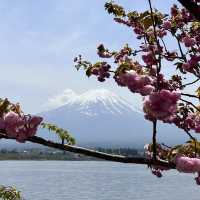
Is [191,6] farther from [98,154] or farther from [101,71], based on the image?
[101,71]

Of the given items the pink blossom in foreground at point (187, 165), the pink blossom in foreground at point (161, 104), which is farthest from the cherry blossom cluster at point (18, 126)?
the pink blossom in foreground at point (187, 165)

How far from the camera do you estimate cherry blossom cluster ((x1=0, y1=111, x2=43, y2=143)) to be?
4.77 metres

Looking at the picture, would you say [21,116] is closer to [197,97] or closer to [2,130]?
[2,130]

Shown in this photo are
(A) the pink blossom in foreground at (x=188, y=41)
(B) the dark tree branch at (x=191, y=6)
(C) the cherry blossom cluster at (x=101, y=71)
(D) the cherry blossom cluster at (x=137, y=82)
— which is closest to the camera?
(B) the dark tree branch at (x=191, y=6)

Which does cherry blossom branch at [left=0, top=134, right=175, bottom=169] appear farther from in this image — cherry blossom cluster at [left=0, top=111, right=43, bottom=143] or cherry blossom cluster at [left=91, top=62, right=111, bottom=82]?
cherry blossom cluster at [left=91, top=62, right=111, bottom=82]

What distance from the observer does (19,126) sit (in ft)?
15.9

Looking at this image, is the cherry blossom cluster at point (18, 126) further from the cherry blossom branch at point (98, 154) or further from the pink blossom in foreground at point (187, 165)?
the pink blossom in foreground at point (187, 165)

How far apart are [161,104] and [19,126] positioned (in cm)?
125

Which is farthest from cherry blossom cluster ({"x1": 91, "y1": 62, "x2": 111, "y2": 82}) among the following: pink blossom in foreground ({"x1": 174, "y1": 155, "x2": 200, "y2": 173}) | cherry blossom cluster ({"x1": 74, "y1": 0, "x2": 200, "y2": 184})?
pink blossom in foreground ({"x1": 174, "y1": 155, "x2": 200, "y2": 173})

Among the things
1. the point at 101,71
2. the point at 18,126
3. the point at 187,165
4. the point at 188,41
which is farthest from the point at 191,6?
the point at 188,41

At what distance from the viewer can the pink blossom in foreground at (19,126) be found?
15.6 feet

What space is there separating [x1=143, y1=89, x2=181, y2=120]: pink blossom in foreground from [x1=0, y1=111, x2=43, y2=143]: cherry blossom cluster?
102 centimetres

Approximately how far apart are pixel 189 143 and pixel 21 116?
4.91 ft

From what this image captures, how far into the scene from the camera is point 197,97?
627 cm
